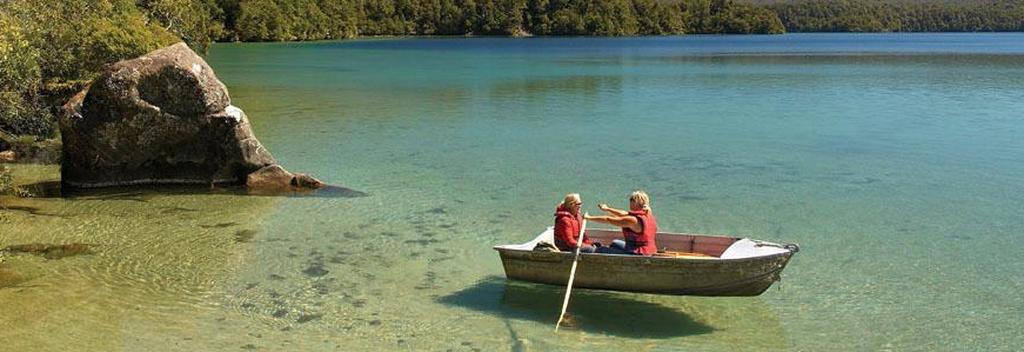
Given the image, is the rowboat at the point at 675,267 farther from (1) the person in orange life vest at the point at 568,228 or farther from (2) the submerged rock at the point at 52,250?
(2) the submerged rock at the point at 52,250

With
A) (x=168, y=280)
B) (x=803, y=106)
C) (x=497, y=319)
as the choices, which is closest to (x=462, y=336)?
(x=497, y=319)

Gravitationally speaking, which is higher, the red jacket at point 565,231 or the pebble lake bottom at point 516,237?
the red jacket at point 565,231

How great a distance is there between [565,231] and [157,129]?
11.5 metres

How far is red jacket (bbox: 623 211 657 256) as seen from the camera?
11.3 m

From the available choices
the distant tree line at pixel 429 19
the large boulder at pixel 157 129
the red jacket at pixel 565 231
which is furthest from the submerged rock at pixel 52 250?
the distant tree line at pixel 429 19

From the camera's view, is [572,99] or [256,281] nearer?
[256,281]

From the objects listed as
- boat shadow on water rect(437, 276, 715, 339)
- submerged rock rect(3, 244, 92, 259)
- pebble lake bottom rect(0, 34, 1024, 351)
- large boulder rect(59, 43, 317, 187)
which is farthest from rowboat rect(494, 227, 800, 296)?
large boulder rect(59, 43, 317, 187)

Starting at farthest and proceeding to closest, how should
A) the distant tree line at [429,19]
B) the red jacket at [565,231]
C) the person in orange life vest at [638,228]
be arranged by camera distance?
1. the distant tree line at [429,19]
2. the red jacket at [565,231]
3. the person in orange life vest at [638,228]

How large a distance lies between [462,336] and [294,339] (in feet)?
6.79

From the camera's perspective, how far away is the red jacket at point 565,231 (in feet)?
38.2

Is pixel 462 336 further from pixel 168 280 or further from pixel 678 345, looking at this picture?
pixel 168 280

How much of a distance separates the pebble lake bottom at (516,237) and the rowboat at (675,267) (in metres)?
0.43

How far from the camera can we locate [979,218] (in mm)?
17125

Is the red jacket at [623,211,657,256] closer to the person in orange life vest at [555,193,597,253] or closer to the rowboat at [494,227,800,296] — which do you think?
the rowboat at [494,227,800,296]
